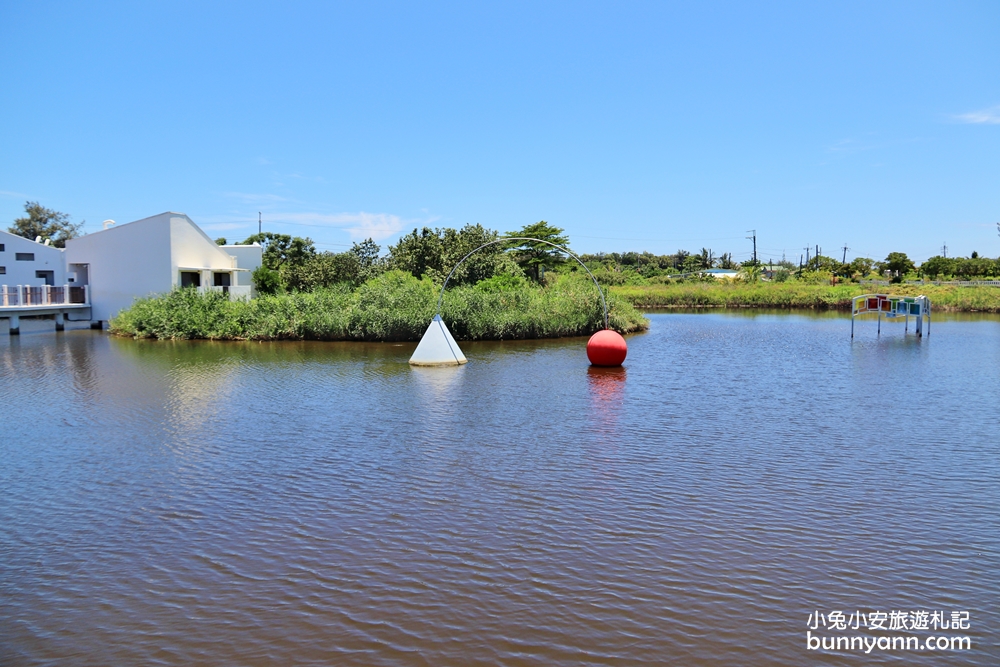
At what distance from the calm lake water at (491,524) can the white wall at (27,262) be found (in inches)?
1334

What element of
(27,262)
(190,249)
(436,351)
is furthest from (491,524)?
(27,262)

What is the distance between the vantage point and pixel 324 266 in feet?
182

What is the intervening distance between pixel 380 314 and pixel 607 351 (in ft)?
43.5

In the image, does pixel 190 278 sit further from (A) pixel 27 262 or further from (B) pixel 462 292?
(B) pixel 462 292

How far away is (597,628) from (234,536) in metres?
4.79

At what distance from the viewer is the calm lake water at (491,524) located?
6496 millimetres

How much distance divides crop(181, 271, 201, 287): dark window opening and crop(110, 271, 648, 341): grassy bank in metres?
6.59

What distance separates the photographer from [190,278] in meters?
46.1

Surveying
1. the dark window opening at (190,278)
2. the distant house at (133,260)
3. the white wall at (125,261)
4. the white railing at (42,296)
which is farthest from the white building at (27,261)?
the dark window opening at (190,278)

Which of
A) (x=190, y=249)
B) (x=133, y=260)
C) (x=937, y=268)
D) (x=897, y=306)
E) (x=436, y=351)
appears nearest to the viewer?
(x=436, y=351)

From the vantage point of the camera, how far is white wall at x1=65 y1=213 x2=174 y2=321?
4316cm

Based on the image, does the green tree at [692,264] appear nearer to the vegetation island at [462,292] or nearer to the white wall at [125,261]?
the vegetation island at [462,292]

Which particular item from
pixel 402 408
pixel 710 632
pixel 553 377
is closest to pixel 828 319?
pixel 553 377

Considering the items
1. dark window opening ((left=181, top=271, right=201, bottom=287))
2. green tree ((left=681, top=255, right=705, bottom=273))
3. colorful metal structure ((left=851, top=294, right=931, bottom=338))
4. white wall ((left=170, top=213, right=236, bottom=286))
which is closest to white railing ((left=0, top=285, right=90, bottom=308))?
dark window opening ((left=181, top=271, right=201, bottom=287))
